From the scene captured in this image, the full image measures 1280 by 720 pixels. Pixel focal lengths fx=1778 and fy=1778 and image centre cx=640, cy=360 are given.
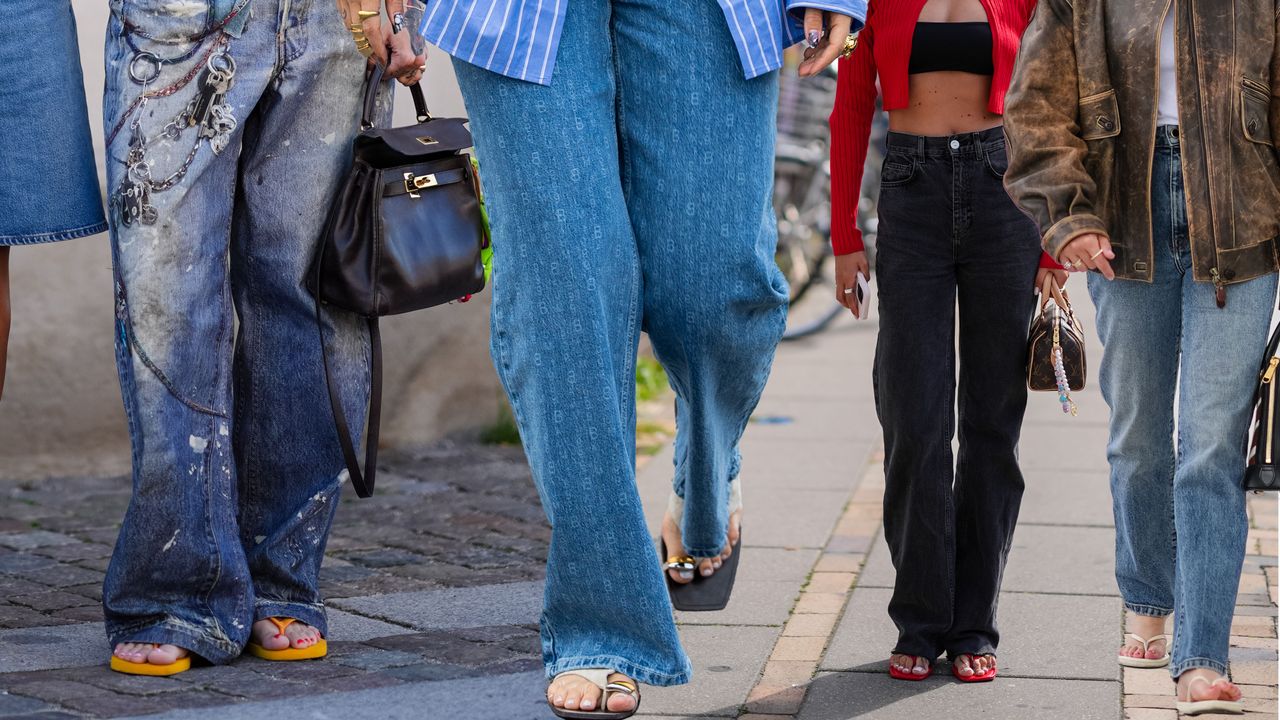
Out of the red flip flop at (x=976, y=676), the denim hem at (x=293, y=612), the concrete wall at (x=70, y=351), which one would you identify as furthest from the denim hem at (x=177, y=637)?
the concrete wall at (x=70, y=351)

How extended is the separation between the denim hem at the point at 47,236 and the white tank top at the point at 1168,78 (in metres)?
2.15

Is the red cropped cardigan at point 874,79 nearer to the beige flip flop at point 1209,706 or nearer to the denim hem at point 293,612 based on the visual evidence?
the beige flip flop at point 1209,706

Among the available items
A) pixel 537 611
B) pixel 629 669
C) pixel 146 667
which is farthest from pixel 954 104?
pixel 146 667

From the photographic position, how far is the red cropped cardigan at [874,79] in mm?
3629

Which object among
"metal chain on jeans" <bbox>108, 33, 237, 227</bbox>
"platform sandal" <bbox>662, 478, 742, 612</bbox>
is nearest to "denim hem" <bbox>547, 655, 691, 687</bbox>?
"platform sandal" <bbox>662, 478, 742, 612</bbox>

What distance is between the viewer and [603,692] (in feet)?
10.0

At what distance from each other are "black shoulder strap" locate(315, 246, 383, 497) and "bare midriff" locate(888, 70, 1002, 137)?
4.08 ft

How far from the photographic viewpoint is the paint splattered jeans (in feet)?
11.7

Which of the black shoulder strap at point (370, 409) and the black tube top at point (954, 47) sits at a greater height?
the black tube top at point (954, 47)

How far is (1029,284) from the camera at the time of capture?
3658 mm

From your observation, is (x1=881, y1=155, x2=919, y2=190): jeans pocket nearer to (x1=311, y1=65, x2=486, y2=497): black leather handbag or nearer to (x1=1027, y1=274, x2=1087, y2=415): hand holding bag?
(x1=1027, y1=274, x2=1087, y2=415): hand holding bag

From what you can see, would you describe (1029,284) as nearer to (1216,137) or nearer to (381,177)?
(1216,137)

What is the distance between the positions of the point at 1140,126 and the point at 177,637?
2.17m

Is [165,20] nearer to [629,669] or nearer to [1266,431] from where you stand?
[629,669]
